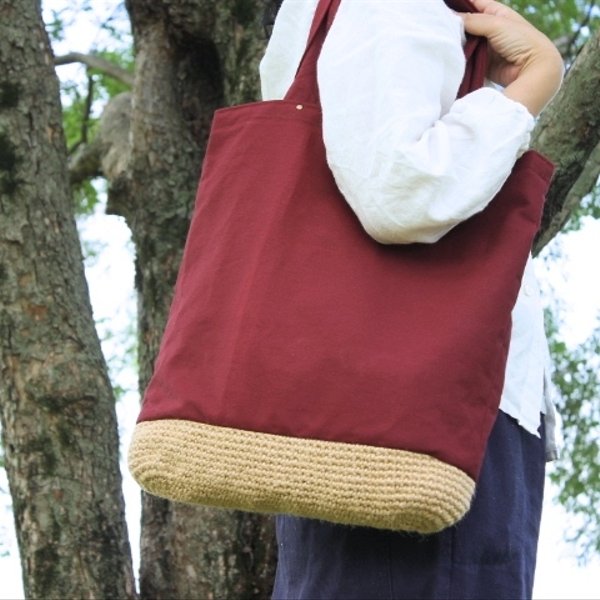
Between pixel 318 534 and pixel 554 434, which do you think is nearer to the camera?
pixel 318 534

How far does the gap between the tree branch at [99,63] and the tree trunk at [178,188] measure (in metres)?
1.21

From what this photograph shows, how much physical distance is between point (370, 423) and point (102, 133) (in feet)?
11.1

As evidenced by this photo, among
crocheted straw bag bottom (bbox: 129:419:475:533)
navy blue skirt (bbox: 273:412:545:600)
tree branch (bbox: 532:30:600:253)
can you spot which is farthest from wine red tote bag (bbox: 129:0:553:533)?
tree branch (bbox: 532:30:600:253)

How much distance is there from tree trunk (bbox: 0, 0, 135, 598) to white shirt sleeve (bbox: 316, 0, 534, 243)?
1.70 m

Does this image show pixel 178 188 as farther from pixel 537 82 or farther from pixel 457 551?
pixel 457 551

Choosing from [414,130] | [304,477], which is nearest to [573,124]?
[414,130]

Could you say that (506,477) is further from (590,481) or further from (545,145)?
(590,481)

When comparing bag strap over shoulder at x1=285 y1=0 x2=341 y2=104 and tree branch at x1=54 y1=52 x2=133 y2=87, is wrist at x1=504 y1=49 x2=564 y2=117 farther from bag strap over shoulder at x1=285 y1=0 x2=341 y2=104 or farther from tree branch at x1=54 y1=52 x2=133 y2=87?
tree branch at x1=54 y1=52 x2=133 y2=87

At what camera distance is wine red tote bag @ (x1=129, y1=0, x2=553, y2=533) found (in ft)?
5.24

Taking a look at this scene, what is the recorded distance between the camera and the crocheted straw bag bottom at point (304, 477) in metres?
1.57

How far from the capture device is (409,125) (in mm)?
1666

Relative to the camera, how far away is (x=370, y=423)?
63.2 inches

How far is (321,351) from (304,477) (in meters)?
0.17

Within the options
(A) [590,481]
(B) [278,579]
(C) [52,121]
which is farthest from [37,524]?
(A) [590,481]
